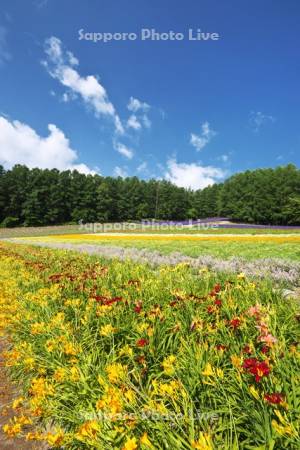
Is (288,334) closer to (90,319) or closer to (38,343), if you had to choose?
(90,319)

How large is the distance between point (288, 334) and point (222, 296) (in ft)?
2.50

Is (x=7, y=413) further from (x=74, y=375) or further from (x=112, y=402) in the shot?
(x=112, y=402)

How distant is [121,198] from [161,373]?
72.4 m

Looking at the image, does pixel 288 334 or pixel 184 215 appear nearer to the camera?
pixel 288 334

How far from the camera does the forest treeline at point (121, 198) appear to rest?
191 feet

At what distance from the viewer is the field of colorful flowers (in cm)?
156

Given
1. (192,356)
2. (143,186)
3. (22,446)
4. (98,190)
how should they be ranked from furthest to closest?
(143,186) < (98,190) < (22,446) < (192,356)

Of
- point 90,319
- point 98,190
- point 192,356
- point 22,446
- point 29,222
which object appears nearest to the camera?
point 192,356

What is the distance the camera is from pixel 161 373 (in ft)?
6.82

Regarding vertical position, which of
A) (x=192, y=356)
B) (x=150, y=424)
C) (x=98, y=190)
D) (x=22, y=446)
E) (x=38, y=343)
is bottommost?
(x=22, y=446)

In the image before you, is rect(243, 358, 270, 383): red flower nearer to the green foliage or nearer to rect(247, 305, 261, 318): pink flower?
rect(247, 305, 261, 318): pink flower

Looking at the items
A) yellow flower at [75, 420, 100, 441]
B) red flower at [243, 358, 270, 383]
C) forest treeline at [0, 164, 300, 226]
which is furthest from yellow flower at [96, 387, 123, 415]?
forest treeline at [0, 164, 300, 226]

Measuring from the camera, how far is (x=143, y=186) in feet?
260

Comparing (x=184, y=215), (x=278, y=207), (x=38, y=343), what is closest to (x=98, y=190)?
(x=184, y=215)
